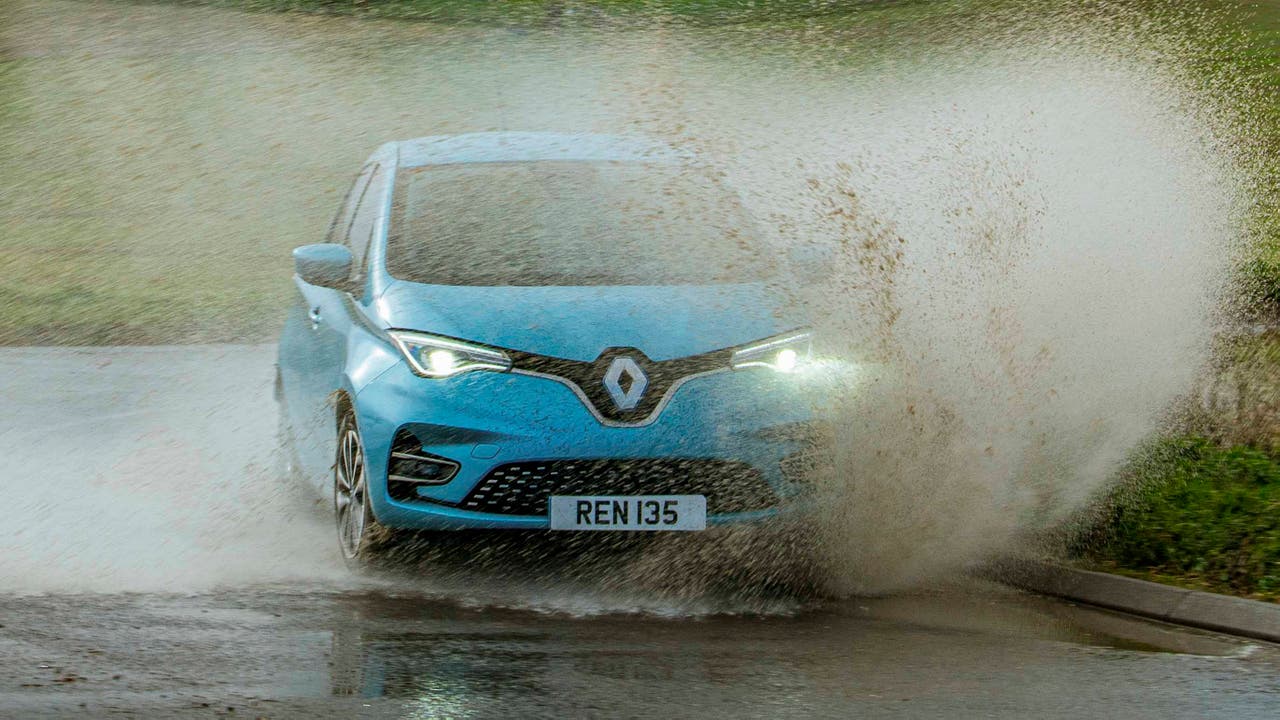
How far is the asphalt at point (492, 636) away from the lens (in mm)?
5086

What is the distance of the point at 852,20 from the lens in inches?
1540

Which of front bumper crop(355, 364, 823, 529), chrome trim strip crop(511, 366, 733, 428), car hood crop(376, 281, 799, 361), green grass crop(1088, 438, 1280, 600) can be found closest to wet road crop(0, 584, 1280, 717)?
front bumper crop(355, 364, 823, 529)

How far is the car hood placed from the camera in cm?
657

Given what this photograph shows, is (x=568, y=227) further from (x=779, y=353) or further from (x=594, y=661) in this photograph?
(x=594, y=661)

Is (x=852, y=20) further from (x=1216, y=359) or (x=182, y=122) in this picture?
(x=1216, y=359)

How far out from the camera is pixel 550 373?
256 inches

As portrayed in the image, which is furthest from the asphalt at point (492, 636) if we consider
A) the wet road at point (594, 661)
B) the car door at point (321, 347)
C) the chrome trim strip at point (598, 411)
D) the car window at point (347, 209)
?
the car window at point (347, 209)

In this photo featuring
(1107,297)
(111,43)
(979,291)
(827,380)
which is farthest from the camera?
(111,43)

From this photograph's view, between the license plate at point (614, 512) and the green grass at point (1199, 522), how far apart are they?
1.85m

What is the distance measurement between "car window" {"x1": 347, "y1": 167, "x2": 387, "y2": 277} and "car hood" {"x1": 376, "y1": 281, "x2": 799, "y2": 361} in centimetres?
64

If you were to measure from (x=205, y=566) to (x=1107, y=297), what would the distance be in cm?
416

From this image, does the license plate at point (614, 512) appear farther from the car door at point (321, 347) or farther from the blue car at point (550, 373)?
the car door at point (321, 347)

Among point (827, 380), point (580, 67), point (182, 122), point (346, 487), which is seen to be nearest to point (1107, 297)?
point (827, 380)

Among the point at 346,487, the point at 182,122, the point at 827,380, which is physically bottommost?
the point at 182,122
